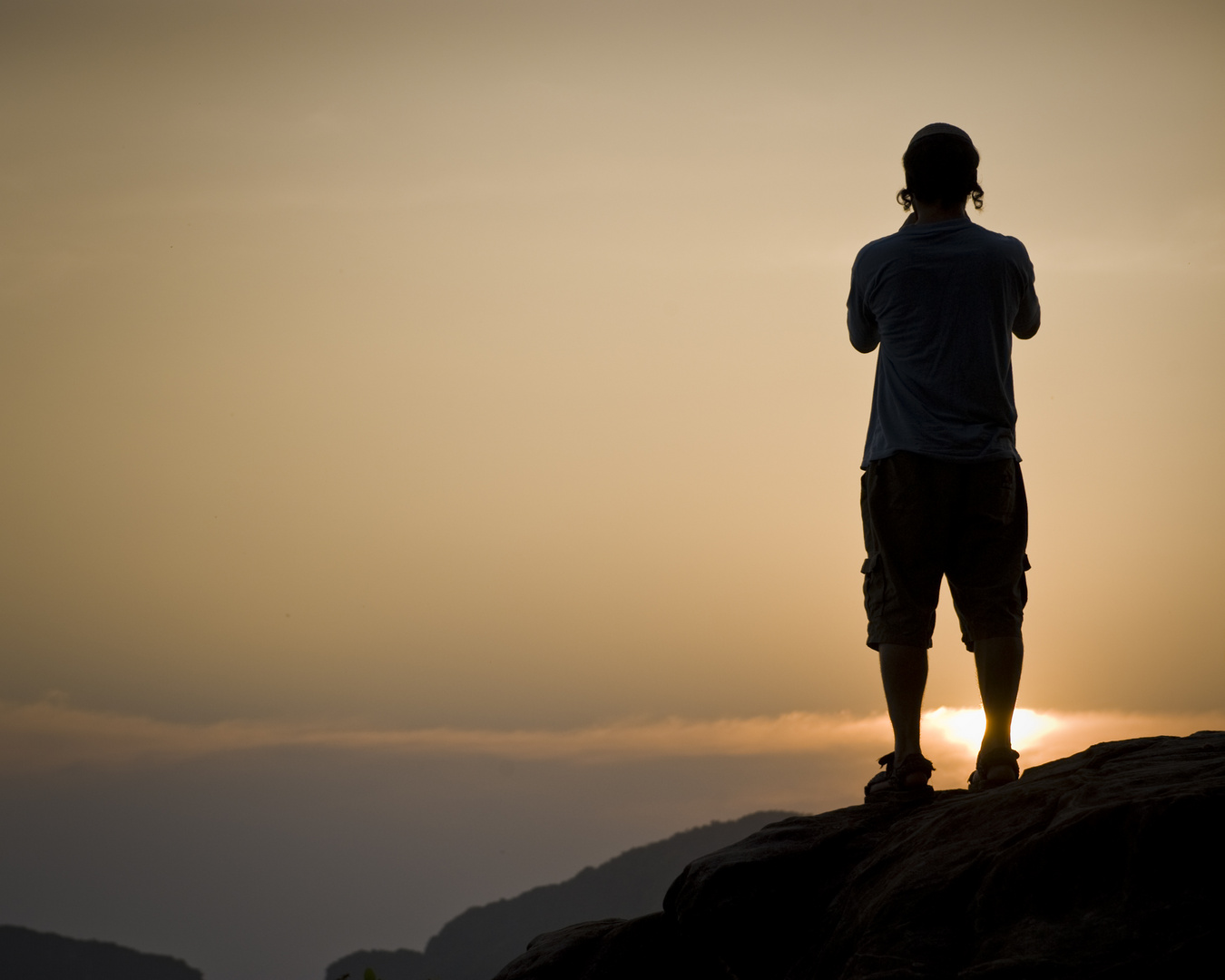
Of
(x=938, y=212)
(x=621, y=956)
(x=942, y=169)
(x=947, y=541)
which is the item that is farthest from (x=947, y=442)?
(x=621, y=956)

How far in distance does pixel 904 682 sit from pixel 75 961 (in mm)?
214527

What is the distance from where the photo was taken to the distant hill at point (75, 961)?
172 metres

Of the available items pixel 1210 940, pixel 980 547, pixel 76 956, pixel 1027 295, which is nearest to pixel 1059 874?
pixel 1210 940

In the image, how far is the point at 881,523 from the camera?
16.7 feet

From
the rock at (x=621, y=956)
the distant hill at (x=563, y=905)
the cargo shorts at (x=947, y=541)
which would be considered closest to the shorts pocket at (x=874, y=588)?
the cargo shorts at (x=947, y=541)

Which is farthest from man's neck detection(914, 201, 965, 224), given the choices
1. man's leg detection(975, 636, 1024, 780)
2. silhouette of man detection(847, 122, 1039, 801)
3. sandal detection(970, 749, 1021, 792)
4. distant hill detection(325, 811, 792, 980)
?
distant hill detection(325, 811, 792, 980)

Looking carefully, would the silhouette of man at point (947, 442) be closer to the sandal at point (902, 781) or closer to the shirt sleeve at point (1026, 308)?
the shirt sleeve at point (1026, 308)

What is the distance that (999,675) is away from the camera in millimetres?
5051

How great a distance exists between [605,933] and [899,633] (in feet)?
10.4

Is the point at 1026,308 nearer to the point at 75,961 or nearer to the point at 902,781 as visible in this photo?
the point at 902,781

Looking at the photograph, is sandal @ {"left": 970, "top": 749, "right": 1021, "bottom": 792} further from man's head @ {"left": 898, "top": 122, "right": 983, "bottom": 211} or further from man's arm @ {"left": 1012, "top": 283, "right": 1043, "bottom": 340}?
man's head @ {"left": 898, "top": 122, "right": 983, "bottom": 211}

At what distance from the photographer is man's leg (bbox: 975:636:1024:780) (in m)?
5.05

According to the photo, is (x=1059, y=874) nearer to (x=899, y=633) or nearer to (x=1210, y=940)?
(x=1210, y=940)

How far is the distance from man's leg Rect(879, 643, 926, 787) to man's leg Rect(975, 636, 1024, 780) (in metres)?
0.27
